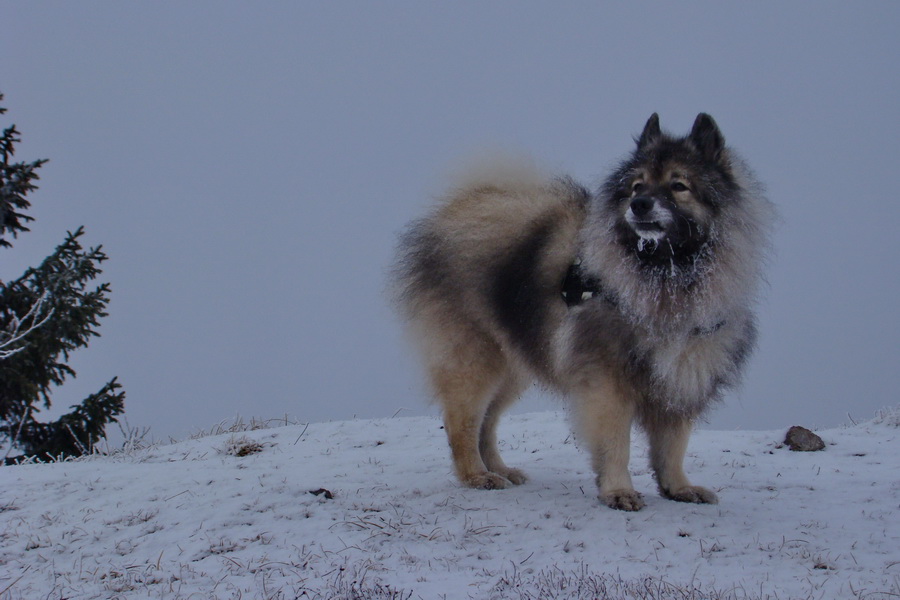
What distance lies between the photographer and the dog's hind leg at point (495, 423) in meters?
5.43

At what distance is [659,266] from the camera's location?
165 inches

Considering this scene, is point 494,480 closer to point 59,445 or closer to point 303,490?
point 303,490

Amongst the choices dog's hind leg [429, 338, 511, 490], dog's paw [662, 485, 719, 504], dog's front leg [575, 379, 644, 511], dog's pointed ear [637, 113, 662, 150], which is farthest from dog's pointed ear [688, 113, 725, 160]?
dog's paw [662, 485, 719, 504]

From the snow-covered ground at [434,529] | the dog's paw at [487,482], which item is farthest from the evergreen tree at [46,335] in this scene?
the dog's paw at [487,482]

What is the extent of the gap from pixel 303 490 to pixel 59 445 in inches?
282

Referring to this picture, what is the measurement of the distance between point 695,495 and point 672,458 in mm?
253

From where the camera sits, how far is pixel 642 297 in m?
4.17

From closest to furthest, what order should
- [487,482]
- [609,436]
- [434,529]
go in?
[434,529]
[609,436]
[487,482]

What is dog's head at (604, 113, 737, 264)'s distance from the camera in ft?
13.2

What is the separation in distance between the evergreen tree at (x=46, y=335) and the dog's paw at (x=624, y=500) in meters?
8.11

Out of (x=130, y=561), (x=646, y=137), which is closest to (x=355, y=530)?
(x=130, y=561)

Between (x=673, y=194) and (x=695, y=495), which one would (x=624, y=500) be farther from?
(x=673, y=194)

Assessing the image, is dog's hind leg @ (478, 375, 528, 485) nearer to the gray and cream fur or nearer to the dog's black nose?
the gray and cream fur

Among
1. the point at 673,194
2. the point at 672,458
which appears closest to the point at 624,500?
the point at 672,458
